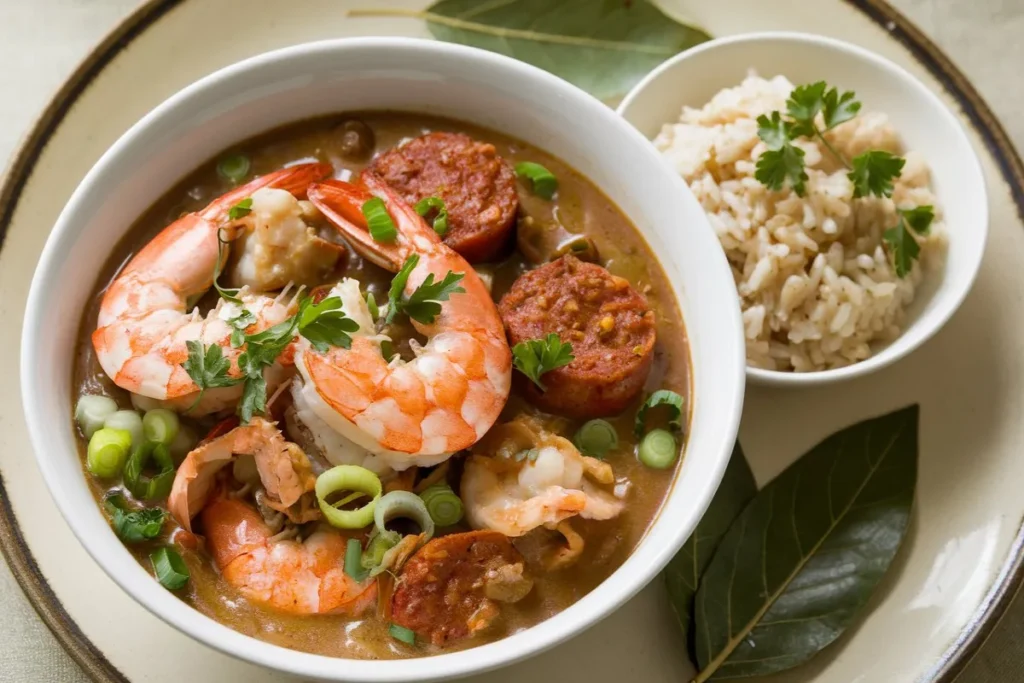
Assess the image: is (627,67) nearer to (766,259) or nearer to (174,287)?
(766,259)

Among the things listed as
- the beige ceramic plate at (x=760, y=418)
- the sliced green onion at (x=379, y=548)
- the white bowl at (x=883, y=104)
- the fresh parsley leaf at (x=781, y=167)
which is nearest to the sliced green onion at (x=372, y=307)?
the sliced green onion at (x=379, y=548)

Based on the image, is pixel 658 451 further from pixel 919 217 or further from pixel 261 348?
pixel 919 217

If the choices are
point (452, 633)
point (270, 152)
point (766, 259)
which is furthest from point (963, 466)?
point (270, 152)

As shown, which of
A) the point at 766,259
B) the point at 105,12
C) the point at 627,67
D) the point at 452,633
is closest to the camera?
the point at 452,633

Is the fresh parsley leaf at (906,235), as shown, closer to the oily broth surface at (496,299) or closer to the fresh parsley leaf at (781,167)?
the fresh parsley leaf at (781,167)

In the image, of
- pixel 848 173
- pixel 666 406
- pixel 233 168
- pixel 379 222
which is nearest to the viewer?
pixel 379 222

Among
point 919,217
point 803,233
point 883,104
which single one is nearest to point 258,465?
point 803,233
